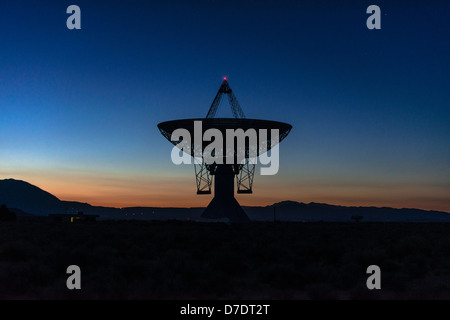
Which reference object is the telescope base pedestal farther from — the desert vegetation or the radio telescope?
the desert vegetation

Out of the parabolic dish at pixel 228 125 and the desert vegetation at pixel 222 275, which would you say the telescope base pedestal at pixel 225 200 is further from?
the desert vegetation at pixel 222 275

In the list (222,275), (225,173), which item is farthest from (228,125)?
(222,275)

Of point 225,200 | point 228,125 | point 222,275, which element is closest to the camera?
point 222,275

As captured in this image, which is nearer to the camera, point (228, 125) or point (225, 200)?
point (228, 125)

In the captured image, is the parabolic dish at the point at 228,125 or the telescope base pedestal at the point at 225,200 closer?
the parabolic dish at the point at 228,125

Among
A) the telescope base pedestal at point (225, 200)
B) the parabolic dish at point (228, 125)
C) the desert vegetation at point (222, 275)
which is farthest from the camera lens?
the telescope base pedestal at point (225, 200)

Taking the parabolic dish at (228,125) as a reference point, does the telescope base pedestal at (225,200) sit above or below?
below

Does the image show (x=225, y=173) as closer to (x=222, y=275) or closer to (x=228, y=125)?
(x=228, y=125)

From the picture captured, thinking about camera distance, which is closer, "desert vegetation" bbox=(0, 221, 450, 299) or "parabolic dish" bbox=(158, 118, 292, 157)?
"desert vegetation" bbox=(0, 221, 450, 299)

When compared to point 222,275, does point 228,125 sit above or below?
above

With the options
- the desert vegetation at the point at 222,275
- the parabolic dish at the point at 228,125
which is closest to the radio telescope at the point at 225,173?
the parabolic dish at the point at 228,125

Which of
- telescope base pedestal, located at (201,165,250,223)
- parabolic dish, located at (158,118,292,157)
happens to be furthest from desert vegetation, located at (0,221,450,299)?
telescope base pedestal, located at (201,165,250,223)
